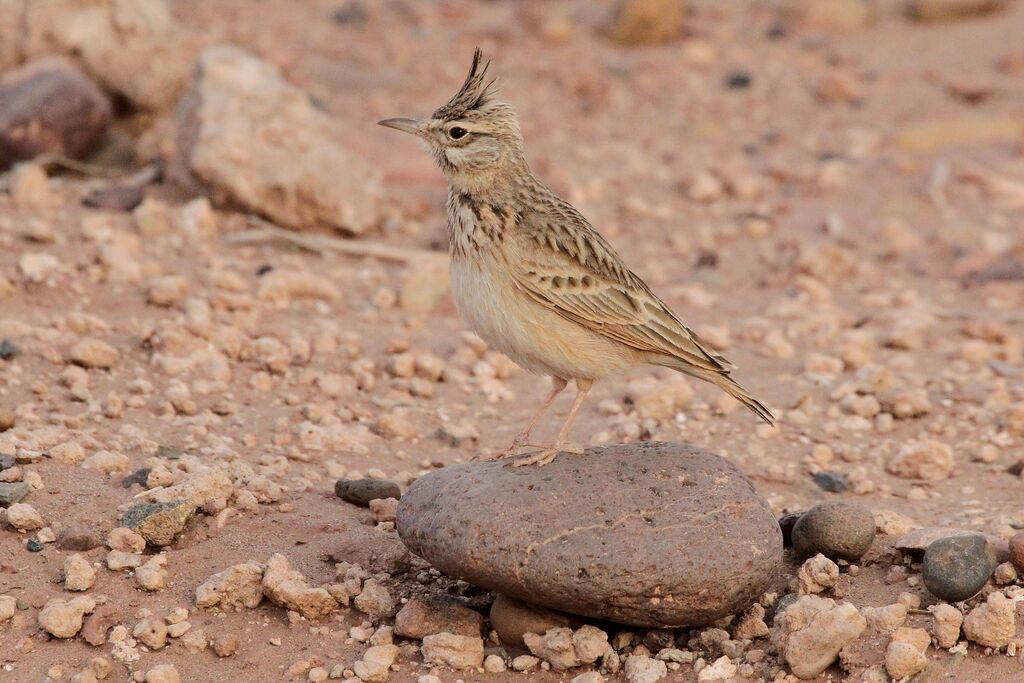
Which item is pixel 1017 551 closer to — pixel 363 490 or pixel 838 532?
pixel 838 532

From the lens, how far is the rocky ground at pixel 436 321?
5211mm

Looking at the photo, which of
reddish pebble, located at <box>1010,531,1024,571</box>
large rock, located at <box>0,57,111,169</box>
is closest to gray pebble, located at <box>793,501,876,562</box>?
reddish pebble, located at <box>1010,531,1024,571</box>

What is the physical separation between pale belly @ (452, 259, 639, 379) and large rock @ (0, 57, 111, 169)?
508 centimetres

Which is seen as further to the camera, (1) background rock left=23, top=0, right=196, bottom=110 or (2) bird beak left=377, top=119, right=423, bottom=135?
(1) background rock left=23, top=0, right=196, bottom=110

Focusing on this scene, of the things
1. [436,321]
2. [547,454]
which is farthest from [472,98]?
[436,321]

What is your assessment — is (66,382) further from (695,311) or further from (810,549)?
(695,311)

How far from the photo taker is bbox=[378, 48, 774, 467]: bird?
579cm

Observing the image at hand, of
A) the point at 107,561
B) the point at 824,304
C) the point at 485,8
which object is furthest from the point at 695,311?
the point at 485,8

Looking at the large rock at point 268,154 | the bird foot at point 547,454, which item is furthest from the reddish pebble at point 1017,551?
the large rock at point 268,154

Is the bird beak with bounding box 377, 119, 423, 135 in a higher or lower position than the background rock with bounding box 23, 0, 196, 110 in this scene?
higher

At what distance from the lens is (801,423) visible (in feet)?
24.8

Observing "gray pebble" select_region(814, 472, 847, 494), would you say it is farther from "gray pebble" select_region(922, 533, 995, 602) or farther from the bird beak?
the bird beak

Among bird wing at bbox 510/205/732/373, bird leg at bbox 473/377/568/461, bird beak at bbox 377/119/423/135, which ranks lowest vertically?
bird leg at bbox 473/377/568/461

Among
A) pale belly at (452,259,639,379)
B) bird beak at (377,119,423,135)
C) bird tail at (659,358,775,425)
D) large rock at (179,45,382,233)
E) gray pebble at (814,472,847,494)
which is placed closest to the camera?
pale belly at (452,259,639,379)
